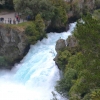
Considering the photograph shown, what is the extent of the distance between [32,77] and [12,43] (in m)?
8.08

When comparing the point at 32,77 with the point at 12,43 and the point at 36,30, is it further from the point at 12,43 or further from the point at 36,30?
the point at 36,30

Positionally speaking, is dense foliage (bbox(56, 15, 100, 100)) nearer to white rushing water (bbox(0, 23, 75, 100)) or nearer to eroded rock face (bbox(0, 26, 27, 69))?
white rushing water (bbox(0, 23, 75, 100))

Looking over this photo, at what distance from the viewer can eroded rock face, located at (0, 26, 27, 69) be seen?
45.4m

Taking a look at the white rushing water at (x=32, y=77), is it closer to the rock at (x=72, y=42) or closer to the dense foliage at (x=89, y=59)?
the rock at (x=72, y=42)

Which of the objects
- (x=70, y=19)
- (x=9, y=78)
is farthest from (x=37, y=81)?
(x=70, y=19)

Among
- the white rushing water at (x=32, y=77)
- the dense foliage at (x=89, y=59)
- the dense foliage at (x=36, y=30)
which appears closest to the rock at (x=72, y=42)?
the white rushing water at (x=32, y=77)

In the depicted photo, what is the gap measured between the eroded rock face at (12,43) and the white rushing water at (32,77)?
1.42 metres

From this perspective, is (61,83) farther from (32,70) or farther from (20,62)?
(20,62)

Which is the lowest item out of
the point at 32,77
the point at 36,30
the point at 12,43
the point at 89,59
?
the point at 32,77

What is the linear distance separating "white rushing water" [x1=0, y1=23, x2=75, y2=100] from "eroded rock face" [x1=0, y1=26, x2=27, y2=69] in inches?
56.0

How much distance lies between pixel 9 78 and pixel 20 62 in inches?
151

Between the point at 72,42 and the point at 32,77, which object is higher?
the point at 72,42

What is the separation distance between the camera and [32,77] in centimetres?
4006

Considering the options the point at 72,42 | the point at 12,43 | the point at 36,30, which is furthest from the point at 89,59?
the point at 36,30
